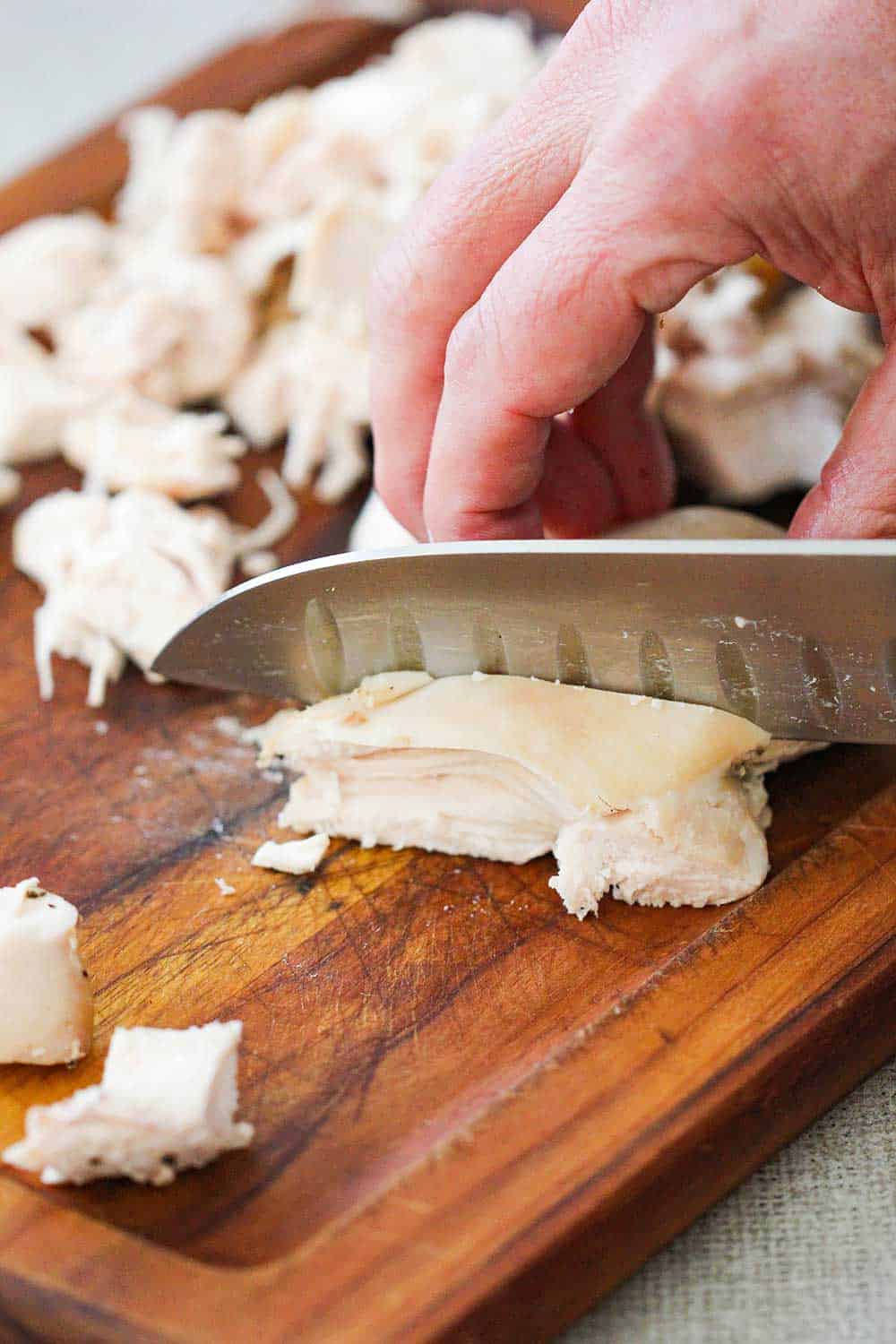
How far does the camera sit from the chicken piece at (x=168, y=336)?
229cm

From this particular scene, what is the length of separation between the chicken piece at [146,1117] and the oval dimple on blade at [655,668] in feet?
1.86

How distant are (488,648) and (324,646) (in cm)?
21

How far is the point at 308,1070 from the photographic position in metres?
1.37

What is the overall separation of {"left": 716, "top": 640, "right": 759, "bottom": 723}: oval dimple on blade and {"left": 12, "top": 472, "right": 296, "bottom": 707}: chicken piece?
→ 0.75 meters

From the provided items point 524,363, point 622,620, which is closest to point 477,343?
point 524,363

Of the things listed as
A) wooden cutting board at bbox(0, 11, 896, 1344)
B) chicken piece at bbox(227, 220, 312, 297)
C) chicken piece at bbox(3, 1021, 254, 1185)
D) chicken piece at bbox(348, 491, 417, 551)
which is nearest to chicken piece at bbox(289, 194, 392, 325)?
chicken piece at bbox(227, 220, 312, 297)

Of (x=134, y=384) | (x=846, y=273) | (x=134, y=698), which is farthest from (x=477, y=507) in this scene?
(x=134, y=384)

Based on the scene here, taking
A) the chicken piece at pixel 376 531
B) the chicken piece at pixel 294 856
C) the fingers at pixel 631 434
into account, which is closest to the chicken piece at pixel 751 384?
the fingers at pixel 631 434

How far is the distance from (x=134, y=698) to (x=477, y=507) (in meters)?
0.61

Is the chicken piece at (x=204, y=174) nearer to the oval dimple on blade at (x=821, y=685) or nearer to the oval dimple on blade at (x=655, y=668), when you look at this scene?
the oval dimple on blade at (x=655, y=668)

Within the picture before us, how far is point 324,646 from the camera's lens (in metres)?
1.65

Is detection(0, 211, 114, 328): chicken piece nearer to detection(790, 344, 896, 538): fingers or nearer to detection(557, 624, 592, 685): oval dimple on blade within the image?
detection(557, 624, 592, 685): oval dimple on blade

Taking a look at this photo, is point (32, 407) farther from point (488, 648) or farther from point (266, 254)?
point (488, 648)

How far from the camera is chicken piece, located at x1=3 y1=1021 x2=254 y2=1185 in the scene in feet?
3.92
